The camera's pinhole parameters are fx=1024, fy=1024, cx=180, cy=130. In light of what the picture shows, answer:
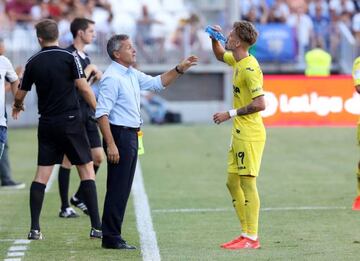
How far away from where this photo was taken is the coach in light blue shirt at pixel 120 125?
29.6 ft

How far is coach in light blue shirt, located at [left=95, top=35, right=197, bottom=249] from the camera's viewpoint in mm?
9031

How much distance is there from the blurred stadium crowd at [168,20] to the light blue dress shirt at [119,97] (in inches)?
715

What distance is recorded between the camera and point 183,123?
91.5ft

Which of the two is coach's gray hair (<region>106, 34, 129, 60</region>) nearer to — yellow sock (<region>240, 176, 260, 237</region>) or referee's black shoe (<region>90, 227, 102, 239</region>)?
yellow sock (<region>240, 176, 260, 237</region>)

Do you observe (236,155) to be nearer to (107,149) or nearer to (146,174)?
(107,149)

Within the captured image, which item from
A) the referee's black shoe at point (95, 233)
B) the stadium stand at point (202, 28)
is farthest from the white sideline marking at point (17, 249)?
the stadium stand at point (202, 28)

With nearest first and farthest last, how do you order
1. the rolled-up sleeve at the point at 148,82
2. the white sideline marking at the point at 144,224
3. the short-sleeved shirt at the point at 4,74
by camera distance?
the white sideline marking at the point at 144,224, the rolled-up sleeve at the point at 148,82, the short-sleeved shirt at the point at 4,74

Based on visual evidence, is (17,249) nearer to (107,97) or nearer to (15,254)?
(15,254)

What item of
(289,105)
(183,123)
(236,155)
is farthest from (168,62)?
(236,155)

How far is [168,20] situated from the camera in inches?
1180

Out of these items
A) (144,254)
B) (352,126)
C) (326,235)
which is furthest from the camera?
(352,126)

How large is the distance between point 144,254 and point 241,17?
2187cm

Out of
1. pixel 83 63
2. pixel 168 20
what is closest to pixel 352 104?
pixel 168 20

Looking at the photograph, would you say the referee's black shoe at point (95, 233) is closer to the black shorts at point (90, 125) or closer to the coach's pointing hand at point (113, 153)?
the coach's pointing hand at point (113, 153)
